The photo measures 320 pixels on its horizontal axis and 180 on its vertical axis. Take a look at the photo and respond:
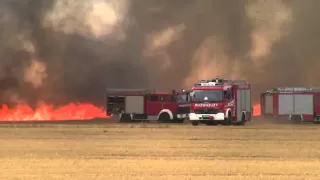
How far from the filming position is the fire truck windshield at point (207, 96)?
156ft

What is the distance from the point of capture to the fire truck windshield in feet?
156

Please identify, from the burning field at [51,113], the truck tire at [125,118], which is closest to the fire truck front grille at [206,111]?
the truck tire at [125,118]

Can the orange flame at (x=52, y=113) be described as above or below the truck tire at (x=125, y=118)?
above

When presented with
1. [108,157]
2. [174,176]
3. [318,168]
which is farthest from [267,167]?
[108,157]

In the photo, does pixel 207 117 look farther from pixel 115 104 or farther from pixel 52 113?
pixel 52 113

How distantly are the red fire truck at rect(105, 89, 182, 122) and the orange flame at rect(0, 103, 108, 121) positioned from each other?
5584 mm

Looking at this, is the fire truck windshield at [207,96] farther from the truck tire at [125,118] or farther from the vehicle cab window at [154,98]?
the truck tire at [125,118]

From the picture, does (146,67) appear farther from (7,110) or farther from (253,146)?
(253,146)

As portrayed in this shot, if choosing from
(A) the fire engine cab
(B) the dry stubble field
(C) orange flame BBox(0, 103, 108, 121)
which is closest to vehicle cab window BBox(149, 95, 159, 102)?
(A) the fire engine cab

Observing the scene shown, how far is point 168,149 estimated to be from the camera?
27.6 metres

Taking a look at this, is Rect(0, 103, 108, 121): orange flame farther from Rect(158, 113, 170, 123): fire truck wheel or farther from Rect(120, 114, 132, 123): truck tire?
Rect(158, 113, 170, 123): fire truck wheel

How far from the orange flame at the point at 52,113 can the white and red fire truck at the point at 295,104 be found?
1518 centimetres

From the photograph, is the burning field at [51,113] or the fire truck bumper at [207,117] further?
the burning field at [51,113]

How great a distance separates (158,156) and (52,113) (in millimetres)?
34201
